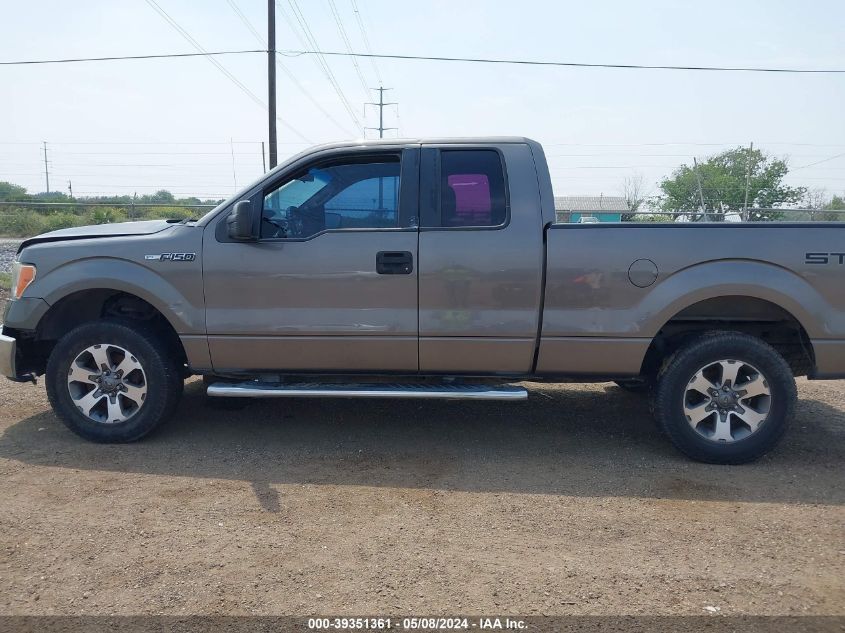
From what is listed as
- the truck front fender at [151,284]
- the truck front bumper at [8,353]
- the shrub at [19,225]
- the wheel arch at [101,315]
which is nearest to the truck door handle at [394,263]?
the truck front fender at [151,284]

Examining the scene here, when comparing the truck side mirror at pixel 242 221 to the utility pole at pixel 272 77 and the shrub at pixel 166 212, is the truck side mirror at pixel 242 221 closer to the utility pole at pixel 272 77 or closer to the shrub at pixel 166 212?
the utility pole at pixel 272 77

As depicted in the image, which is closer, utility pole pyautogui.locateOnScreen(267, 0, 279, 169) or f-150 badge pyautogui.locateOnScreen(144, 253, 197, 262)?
f-150 badge pyautogui.locateOnScreen(144, 253, 197, 262)

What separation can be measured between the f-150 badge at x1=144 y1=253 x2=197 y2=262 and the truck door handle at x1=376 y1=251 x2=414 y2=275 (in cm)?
126

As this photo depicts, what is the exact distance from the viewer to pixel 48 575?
2.78 meters

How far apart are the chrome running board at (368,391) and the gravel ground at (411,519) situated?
1.41 ft

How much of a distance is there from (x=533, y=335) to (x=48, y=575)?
9.49 ft

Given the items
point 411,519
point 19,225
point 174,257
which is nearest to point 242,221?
point 174,257

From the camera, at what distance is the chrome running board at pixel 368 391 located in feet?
13.4

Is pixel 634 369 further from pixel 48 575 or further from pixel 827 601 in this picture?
pixel 48 575

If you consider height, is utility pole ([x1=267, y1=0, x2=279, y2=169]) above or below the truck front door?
above

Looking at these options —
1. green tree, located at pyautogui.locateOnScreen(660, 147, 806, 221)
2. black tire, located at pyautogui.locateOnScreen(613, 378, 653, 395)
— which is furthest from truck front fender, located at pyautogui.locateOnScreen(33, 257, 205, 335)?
green tree, located at pyautogui.locateOnScreen(660, 147, 806, 221)

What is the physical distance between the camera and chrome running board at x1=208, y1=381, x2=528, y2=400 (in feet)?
13.4

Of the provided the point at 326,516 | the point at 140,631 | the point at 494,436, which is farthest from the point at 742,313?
the point at 140,631

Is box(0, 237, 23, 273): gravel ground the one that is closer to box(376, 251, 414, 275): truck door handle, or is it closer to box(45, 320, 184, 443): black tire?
box(45, 320, 184, 443): black tire
